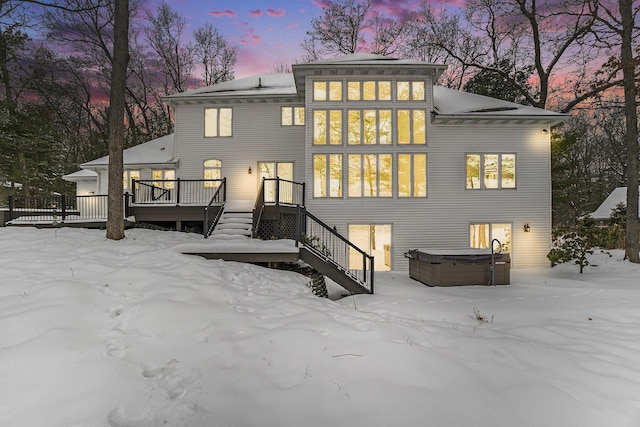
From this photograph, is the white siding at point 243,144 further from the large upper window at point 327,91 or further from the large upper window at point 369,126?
the large upper window at point 369,126

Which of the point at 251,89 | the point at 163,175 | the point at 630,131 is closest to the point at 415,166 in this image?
the point at 630,131

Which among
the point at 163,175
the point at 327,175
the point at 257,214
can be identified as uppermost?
the point at 163,175

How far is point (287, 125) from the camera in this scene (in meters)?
15.8

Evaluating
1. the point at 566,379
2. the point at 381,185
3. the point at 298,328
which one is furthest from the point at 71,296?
the point at 381,185

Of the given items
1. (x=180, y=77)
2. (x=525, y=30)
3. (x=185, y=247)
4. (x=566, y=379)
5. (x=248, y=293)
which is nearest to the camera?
(x=566, y=379)

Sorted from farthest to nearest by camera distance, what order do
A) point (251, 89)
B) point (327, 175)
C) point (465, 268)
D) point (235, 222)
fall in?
1. point (251, 89)
2. point (327, 175)
3. point (235, 222)
4. point (465, 268)

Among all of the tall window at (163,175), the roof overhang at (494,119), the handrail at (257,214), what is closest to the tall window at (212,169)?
the tall window at (163,175)

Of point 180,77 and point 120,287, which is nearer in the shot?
point 120,287

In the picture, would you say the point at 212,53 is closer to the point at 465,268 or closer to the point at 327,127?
the point at 327,127

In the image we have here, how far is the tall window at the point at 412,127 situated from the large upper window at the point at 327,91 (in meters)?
2.96

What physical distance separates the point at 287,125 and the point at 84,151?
68.8 ft

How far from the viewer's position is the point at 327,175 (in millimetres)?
13859

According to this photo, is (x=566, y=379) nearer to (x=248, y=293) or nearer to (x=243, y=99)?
(x=248, y=293)

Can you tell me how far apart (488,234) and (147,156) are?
59.3 feet
